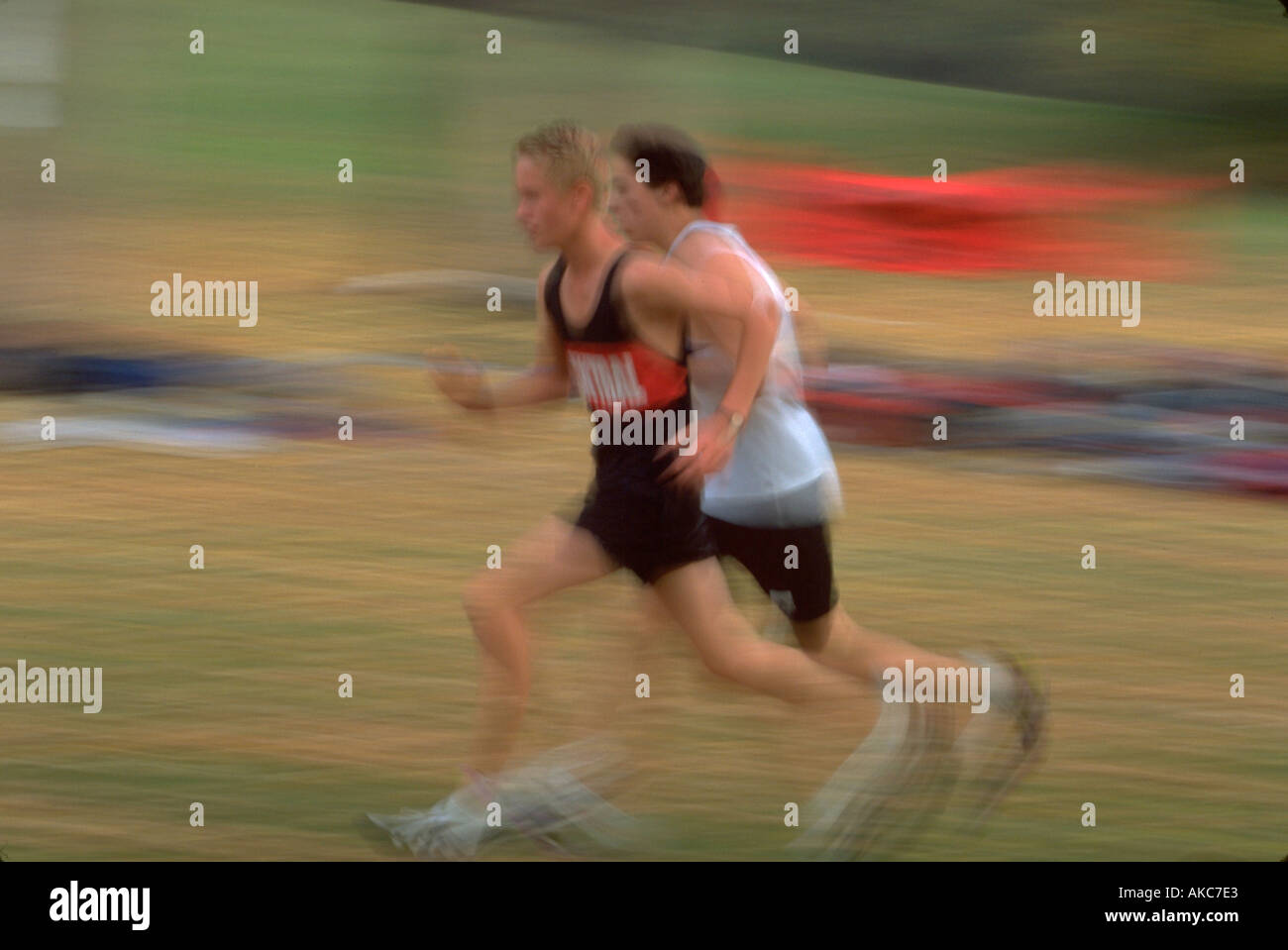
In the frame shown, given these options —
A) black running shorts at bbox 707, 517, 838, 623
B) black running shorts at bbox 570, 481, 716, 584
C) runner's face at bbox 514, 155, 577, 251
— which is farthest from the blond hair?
black running shorts at bbox 707, 517, 838, 623

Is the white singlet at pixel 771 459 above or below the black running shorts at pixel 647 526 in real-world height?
above

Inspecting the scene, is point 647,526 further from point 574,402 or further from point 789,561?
point 574,402

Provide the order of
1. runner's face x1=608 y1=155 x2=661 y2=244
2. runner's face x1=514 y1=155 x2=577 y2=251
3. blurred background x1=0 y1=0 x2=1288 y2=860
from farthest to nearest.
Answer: blurred background x1=0 y1=0 x2=1288 y2=860, runner's face x1=608 y1=155 x2=661 y2=244, runner's face x1=514 y1=155 x2=577 y2=251

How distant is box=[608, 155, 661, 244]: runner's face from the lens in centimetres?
425

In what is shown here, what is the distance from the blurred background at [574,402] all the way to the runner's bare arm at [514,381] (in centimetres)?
51

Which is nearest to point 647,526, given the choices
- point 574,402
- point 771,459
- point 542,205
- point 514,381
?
point 771,459

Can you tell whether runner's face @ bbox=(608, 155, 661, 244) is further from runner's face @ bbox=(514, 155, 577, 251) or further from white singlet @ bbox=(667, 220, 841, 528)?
runner's face @ bbox=(514, 155, 577, 251)

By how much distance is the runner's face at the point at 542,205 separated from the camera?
4.07 meters

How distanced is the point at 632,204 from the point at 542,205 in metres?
0.27

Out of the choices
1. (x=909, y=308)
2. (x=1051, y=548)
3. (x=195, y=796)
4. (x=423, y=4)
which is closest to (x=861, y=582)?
(x=1051, y=548)

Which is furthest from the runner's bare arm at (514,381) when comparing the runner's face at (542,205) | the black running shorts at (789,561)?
the black running shorts at (789,561)

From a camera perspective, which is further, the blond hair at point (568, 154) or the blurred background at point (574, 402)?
the blurred background at point (574, 402)

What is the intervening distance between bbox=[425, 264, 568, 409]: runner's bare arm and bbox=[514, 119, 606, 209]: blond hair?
291 millimetres

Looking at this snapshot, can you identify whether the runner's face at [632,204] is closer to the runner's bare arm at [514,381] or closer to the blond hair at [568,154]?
the blond hair at [568,154]
